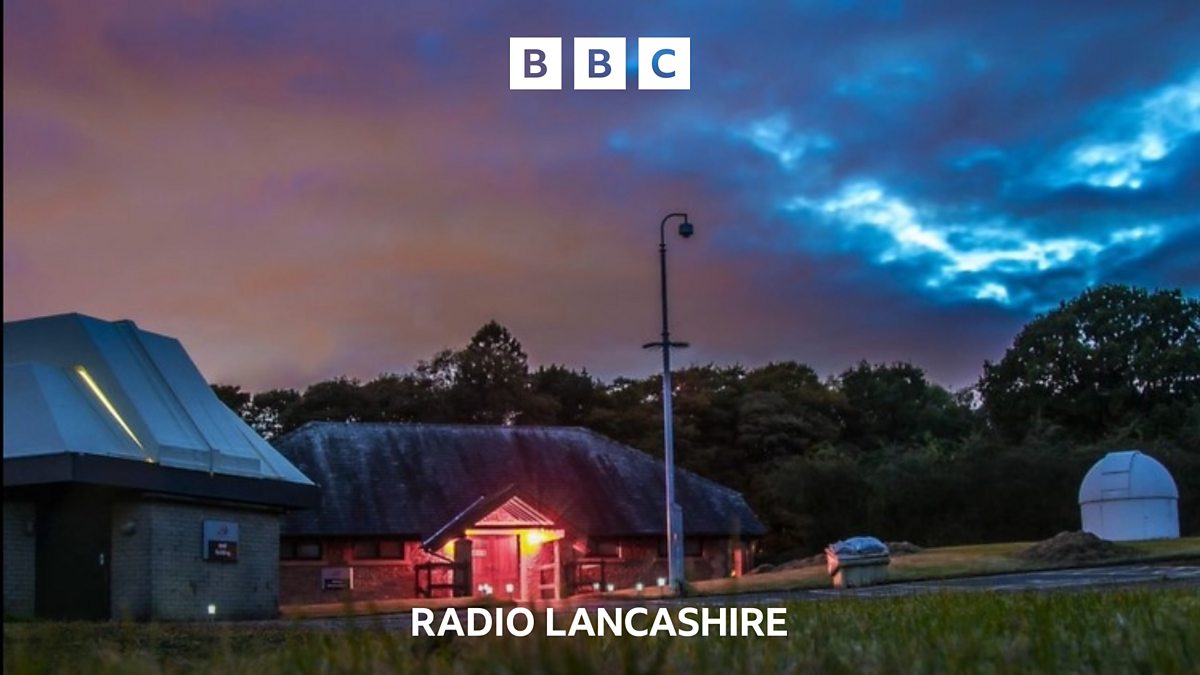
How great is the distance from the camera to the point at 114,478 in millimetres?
22781

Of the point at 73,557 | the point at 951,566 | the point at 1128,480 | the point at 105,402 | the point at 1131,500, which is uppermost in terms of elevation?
the point at 105,402

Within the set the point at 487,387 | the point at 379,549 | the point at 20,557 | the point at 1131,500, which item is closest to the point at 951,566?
the point at 1131,500

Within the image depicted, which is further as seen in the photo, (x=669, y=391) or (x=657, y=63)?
(x=669, y=391)

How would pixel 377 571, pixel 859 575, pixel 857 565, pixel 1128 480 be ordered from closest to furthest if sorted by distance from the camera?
pixel 859 575, pixel 857 565, pixel 1128 480, pixel 377 571

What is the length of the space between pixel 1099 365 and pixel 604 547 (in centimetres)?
3185

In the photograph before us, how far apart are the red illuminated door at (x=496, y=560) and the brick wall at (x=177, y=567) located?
1404 cm

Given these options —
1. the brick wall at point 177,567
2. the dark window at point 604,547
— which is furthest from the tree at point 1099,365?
the brick wall at point 177,567

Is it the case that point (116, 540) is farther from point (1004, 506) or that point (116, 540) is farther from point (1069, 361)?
point (1069, 361)

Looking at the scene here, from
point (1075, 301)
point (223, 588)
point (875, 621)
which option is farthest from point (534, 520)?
point (1075, 301)

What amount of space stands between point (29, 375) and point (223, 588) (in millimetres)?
5541

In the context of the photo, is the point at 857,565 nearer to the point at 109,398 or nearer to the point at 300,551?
the point at 109,398

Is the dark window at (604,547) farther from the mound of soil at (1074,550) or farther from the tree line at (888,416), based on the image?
the mound of soil at (1074,550)

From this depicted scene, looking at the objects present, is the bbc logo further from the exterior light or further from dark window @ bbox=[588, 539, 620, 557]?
dark window @ bbox=[588, 539, 620, 557]

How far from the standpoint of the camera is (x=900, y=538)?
48250mm
